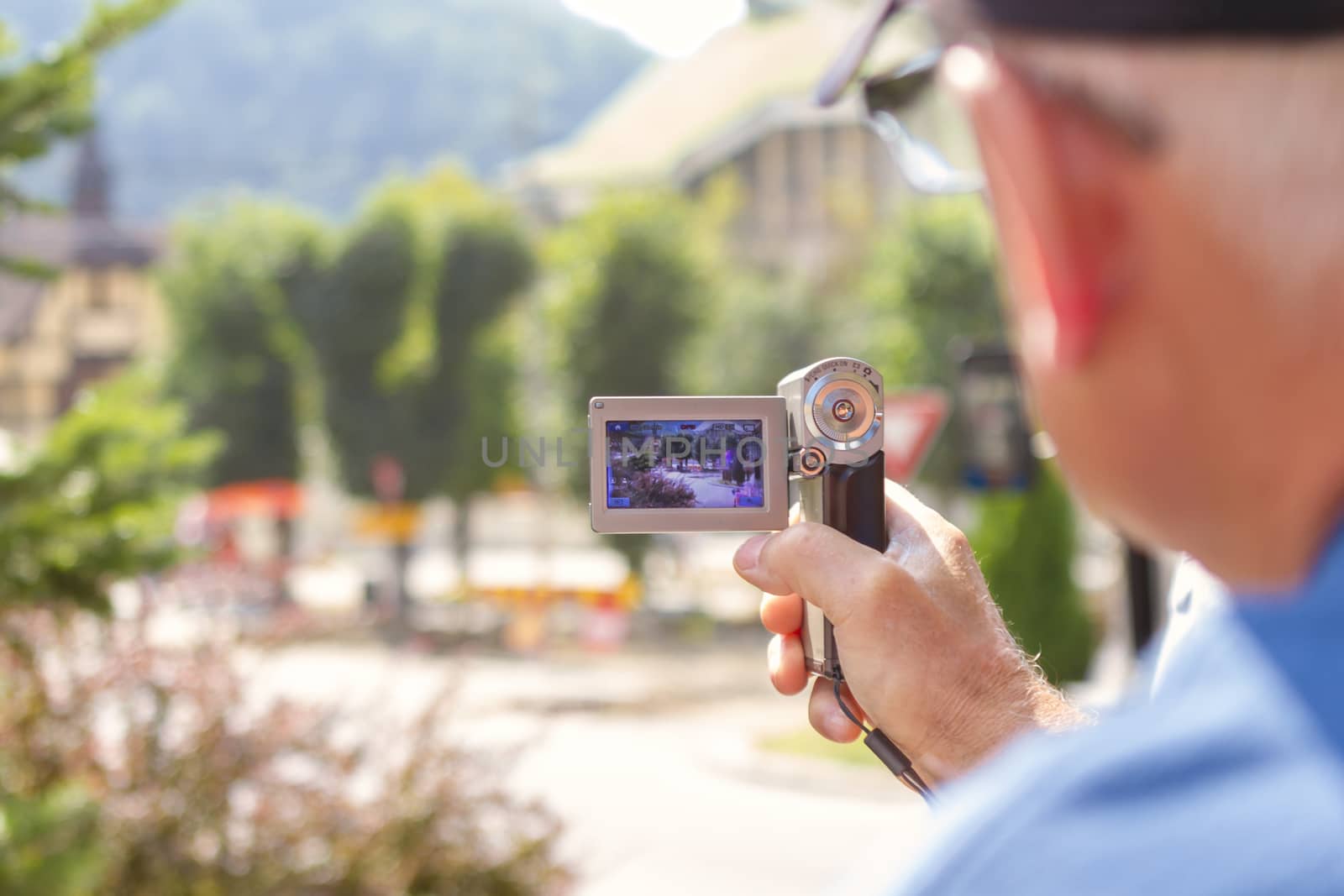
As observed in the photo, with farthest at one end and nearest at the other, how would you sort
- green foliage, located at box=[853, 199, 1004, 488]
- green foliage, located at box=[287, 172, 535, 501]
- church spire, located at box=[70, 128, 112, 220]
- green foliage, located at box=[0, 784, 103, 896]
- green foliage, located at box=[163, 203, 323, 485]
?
church spire, located at box=[70, 128, 112, 220], green foliage, located at box=[163, 203, 323, 485], green foliage, located at box=[287, 172, 535, 501], green foliage, located at box=[853, 199, 1004, 488], green foliage, located at box=[0, 784, 103, 896]

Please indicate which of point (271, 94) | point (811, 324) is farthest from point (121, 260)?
point (271, 94)

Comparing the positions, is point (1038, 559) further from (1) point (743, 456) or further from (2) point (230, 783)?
(1) point (743, 456)

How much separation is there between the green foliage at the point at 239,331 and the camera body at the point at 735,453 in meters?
23.6

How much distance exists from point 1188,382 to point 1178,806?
169 millimetres

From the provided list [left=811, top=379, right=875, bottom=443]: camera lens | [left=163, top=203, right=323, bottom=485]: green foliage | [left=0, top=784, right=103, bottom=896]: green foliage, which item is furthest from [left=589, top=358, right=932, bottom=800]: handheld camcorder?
[left=163, top=203, right=323, bottom=485]: green foliage

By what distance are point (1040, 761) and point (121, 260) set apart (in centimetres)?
3117

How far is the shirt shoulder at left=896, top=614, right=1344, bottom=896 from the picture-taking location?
20.1 inches

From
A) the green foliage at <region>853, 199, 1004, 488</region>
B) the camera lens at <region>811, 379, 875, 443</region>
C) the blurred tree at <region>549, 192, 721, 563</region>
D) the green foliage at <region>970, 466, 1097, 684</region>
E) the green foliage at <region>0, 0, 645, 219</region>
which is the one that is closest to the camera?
the camera lens at <region>811, 379, 875, 443</region>

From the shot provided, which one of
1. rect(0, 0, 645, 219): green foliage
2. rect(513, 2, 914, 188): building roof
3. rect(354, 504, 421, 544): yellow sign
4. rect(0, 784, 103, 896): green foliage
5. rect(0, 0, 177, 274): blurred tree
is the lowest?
rect(354, 504, 421, 544): yellow sign

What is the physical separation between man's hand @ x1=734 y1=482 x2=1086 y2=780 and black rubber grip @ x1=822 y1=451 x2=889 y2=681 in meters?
0.02

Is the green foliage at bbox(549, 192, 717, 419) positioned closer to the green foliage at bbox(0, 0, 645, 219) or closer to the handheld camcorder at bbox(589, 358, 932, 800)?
the handheld camcorder at bbox(589, 358, 932, 800)

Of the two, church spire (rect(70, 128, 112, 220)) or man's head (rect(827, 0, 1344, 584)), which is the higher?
church spire (rect(70, 128, 112, 220))

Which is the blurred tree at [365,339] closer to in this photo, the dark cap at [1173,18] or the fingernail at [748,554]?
the fingernail at [748,554]

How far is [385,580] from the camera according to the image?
24859 mm
